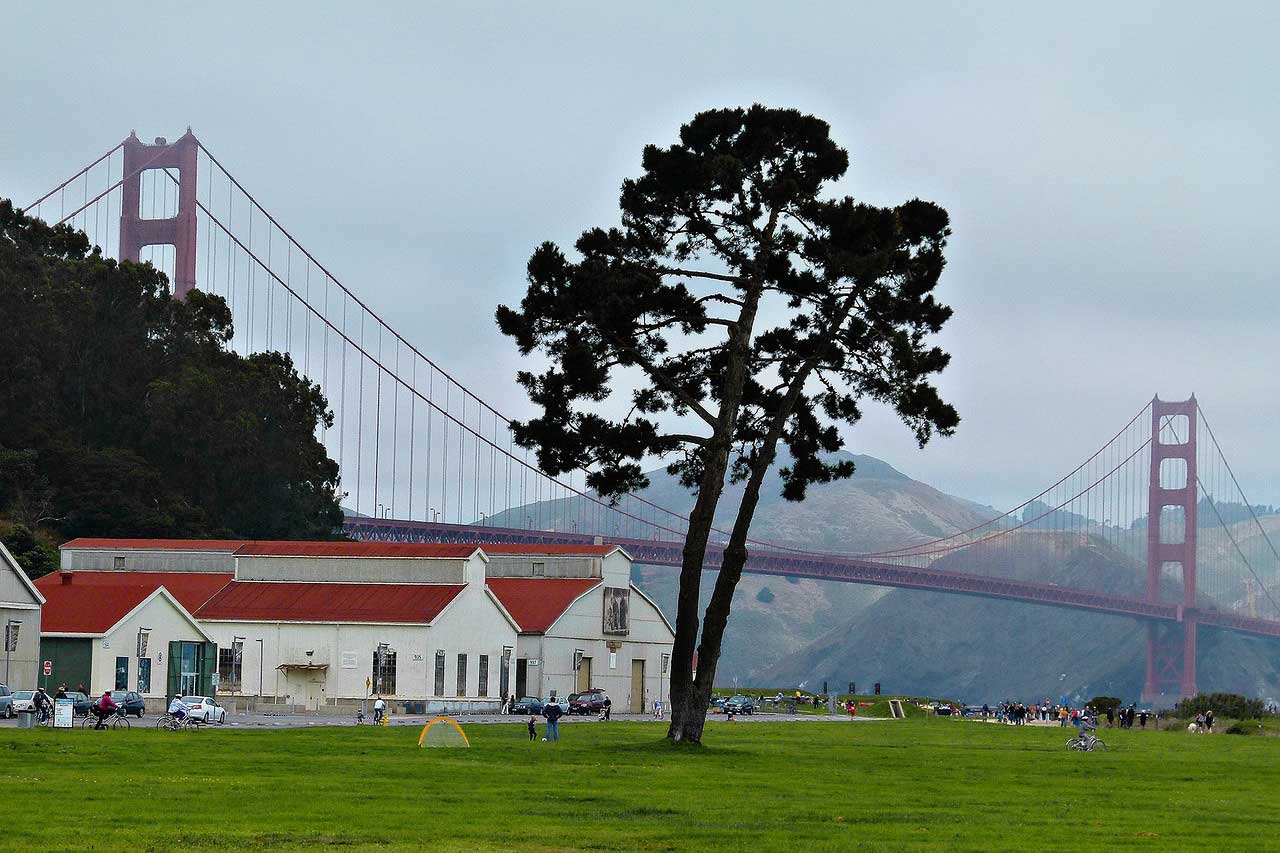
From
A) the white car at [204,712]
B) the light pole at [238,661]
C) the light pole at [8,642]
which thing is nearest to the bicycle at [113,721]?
the white car at [204,712]

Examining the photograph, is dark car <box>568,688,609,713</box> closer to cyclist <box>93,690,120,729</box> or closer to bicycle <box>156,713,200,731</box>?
bicycle <box>156,713,200,731</box>

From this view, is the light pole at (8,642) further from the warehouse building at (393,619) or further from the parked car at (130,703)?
the parked car at (130,703)

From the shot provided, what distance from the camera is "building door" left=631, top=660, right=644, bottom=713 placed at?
94562mm

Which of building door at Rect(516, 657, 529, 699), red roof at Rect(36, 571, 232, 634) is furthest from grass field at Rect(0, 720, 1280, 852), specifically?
building door at Rect(516, 657, 529, 699)

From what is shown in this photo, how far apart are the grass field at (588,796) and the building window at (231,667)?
27.9 m

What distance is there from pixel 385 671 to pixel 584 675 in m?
15.6

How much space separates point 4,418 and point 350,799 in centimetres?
9266

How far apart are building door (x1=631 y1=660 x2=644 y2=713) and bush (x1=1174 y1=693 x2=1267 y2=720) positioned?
97.4 ft

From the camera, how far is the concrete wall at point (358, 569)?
82.4 m

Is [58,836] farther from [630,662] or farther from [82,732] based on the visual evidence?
[630,662]

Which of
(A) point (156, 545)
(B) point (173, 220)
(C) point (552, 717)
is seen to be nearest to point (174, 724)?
(C) point (552, 717)

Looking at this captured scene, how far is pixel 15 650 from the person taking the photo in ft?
216

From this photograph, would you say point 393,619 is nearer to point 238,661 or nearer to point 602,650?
point 238,661

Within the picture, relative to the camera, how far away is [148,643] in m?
72.4
